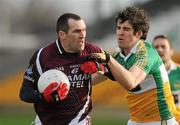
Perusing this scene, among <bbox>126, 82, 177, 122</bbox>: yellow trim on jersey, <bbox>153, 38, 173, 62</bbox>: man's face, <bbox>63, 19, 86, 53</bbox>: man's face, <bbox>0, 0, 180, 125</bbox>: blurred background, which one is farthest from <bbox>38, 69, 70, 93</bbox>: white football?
<bbox>0, 0, 180, 125</bbox>: blurred background

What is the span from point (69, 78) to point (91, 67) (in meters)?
0.54

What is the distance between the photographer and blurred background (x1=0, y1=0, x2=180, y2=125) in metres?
13.7

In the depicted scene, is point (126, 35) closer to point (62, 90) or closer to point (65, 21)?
point (65, 21)

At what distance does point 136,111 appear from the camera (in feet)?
22.3

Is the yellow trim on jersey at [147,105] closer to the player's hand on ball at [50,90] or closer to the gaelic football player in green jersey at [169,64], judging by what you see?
the player's hand on ball at [50,90]

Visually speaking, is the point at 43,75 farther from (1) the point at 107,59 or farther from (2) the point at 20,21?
(2) the point at 20,21

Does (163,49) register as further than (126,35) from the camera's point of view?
Yes

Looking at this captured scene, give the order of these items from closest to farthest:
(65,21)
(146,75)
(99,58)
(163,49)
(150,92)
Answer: (99,58) < (65,21) < (146,75) < (150,92) < (163,49)

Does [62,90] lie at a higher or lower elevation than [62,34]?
lower

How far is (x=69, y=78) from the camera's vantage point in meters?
6.34

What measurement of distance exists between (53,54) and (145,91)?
1022 mm

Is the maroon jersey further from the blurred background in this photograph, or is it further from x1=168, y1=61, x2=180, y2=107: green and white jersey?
the blurred background

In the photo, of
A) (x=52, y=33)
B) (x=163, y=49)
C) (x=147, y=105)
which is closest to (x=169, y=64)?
(x=163, y=49)

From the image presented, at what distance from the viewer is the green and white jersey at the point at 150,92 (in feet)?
21.6
